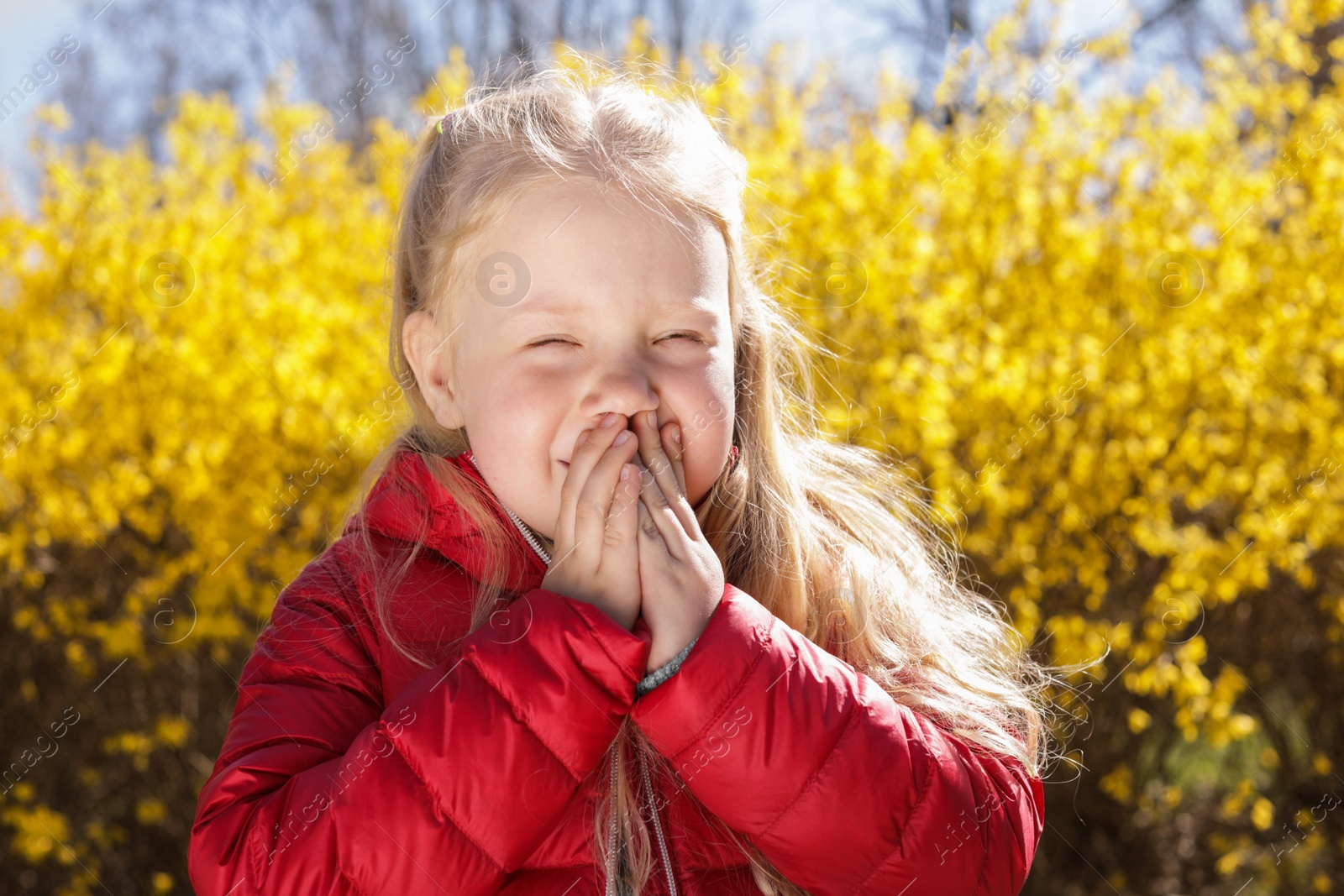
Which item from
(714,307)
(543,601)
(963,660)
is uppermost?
(714,307)

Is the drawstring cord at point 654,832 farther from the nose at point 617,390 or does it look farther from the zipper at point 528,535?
the nose at point 617,390

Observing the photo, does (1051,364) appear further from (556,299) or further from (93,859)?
(93,859)

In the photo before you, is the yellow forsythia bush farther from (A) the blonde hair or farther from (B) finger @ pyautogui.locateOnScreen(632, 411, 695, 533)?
(B) finger @ pyautogui.locateOnScreen(632, 411, 695, 533)

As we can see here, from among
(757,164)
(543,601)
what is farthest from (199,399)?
(543,601)

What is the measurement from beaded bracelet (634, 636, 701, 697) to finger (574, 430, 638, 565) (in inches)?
4.7

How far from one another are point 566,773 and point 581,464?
0.97 ft

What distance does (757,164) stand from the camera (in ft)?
9.31

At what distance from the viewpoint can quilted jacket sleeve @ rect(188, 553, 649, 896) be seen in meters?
0.95

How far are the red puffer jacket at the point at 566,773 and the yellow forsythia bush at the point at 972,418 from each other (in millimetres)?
1531

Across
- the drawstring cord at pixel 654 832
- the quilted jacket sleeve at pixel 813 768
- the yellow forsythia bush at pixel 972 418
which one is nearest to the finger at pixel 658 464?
the quilted jacket sleeve at pixel 813 768

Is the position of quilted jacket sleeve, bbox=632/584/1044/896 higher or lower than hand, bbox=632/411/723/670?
lower

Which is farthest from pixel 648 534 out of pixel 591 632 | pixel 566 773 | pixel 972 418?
pixel 972 418

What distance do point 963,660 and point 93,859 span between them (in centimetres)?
314

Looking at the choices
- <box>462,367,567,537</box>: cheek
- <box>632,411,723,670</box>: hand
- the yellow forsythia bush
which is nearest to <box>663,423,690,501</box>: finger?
<box>632,411,723,670</box>: hand
